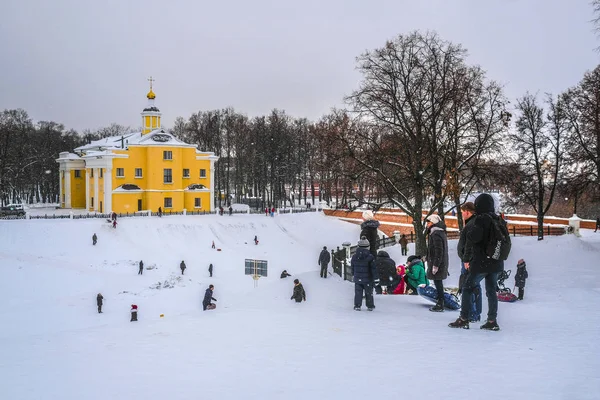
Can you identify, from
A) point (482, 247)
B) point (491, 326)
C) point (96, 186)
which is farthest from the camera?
point (96, 186)

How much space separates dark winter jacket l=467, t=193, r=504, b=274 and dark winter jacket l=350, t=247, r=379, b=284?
2.65 meters

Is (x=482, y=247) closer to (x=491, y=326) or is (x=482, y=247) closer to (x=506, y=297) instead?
(x=491, y=326)

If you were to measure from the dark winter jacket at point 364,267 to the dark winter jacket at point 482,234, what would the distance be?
2.65 meters

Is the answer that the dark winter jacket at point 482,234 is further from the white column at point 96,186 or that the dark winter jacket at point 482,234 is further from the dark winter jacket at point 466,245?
the white column at point 96,186

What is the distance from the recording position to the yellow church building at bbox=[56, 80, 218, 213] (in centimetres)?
5431

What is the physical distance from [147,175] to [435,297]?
4918cm

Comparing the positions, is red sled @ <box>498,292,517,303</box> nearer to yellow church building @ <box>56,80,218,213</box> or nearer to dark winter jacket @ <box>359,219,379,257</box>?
dark winter jacket @ <box>359,219,379,257</box>

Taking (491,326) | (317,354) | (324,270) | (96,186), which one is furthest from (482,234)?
(96,186)

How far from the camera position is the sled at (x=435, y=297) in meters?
10.5

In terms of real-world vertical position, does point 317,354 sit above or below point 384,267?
below

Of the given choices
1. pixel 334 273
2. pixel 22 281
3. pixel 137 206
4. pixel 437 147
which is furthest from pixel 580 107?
pixel 137 206

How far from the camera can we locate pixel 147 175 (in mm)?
56094

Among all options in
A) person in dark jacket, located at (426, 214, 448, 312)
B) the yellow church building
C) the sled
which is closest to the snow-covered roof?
the yellow church building

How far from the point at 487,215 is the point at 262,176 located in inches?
2405
